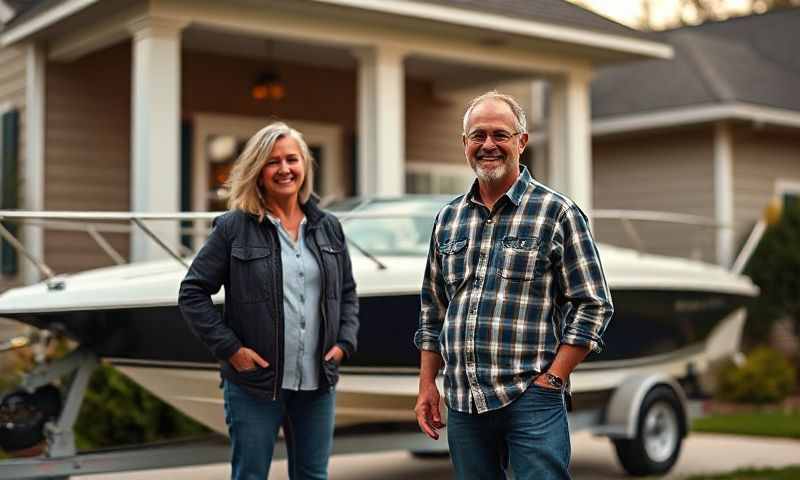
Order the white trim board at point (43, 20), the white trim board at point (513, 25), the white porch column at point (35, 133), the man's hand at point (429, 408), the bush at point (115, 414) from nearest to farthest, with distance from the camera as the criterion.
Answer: the man's hand at point (429, 408)
the bush at point (115, 414)
the white trim board at point (43, 20)
the white trim board at point (513, 25)
the white porch column at point (35, 133)

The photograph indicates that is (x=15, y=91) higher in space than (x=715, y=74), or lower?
lower

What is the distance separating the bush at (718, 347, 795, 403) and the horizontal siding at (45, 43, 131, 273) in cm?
688

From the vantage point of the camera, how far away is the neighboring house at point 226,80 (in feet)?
31.1

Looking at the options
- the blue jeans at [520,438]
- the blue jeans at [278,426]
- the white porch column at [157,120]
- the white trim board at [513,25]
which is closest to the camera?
the blue jeans at [520,438]

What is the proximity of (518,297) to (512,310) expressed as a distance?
44 millimetres

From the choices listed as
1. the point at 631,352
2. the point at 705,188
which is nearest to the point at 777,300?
the point at 705,188

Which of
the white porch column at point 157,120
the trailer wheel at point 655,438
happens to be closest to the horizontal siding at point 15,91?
the white porch column at point 157,120

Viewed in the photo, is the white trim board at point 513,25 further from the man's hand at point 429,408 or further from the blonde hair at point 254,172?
the man's hand at point 429,408

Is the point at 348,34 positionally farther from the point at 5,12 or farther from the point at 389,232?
the point at 5,12

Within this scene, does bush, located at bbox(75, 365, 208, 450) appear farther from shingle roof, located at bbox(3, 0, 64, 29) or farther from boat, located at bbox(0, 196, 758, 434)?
shingle roof, located at bbox(3, 0, 64, 29)

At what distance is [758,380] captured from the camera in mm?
12992

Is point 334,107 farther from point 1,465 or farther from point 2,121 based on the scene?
point 1,465

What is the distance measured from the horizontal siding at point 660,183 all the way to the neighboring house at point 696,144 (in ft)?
0.05

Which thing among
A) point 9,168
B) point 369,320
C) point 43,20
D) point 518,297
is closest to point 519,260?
point 518,297
